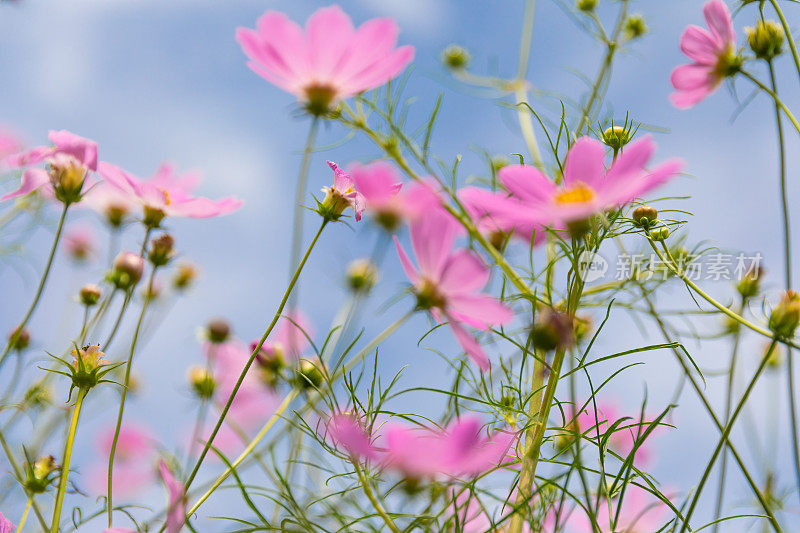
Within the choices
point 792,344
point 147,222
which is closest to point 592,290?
point 792,344

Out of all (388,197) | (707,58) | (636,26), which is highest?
(636,26)

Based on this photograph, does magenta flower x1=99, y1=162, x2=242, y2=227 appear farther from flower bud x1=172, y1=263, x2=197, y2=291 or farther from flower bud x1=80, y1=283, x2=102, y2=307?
flower bud x1=172, y1=263, x2=197, y2=291

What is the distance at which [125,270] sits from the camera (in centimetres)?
70

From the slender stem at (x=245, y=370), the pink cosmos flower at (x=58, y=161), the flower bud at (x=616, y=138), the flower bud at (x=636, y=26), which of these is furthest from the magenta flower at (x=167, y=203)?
the flower bud at (x=636, y=26)

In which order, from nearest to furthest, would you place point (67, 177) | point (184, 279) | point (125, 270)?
point (67, 177), point (125, 270), point (184, 279)

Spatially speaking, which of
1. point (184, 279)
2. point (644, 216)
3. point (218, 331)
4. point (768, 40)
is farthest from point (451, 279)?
point (184, 279)

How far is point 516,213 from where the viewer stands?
339 mm

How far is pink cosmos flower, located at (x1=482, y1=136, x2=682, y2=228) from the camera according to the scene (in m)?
0.34

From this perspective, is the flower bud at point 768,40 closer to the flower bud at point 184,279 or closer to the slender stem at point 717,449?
the slender stem at point 717,449

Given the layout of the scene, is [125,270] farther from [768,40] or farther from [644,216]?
[768,40]

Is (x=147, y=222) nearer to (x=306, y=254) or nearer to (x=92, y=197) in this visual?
(x=92, y=197)

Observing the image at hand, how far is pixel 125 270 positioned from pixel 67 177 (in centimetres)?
14

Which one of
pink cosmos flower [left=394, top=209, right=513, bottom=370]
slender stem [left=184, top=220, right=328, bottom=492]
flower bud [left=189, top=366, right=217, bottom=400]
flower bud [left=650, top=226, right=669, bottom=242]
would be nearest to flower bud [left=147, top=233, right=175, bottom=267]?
flower bud [left=189, top=366, right=217, bottom=400]

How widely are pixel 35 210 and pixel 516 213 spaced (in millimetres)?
930
